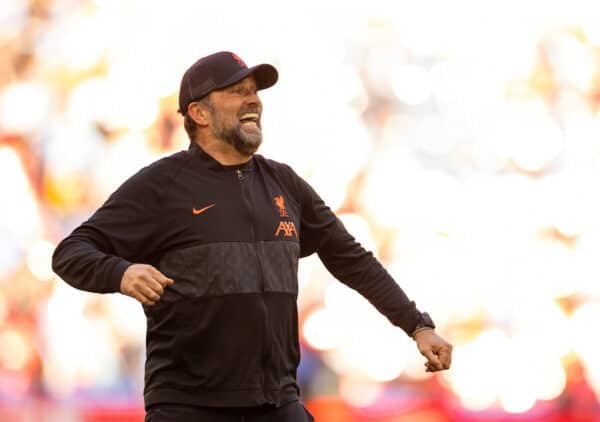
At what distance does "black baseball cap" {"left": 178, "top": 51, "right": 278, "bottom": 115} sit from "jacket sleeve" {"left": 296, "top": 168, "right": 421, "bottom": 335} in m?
0.35

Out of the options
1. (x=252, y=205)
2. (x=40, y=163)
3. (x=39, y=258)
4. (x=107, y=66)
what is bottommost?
(x=252, y=205)

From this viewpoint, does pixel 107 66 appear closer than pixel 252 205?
No

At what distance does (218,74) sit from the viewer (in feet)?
13.2

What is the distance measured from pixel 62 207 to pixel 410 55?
1.91m

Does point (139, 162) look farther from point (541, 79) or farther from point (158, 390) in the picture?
point (158, 390)

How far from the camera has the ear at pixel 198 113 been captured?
4035 millimetres

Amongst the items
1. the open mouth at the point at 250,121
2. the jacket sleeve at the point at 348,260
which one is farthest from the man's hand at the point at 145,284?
the jacket sleeve at the point at 348,260

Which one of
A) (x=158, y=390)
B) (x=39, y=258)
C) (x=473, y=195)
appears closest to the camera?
(x=158, y=390)

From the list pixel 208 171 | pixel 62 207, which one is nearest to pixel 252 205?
pixel 208 171

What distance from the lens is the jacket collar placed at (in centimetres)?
395

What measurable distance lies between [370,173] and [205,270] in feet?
10.6

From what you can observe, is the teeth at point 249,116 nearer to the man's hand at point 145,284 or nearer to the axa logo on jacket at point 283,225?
the axa logo on jacket at point 283,225

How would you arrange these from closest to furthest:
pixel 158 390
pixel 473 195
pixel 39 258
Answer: pixel 158 390 < pixel 39 258 < pixel 473 195

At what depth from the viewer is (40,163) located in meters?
6.61
